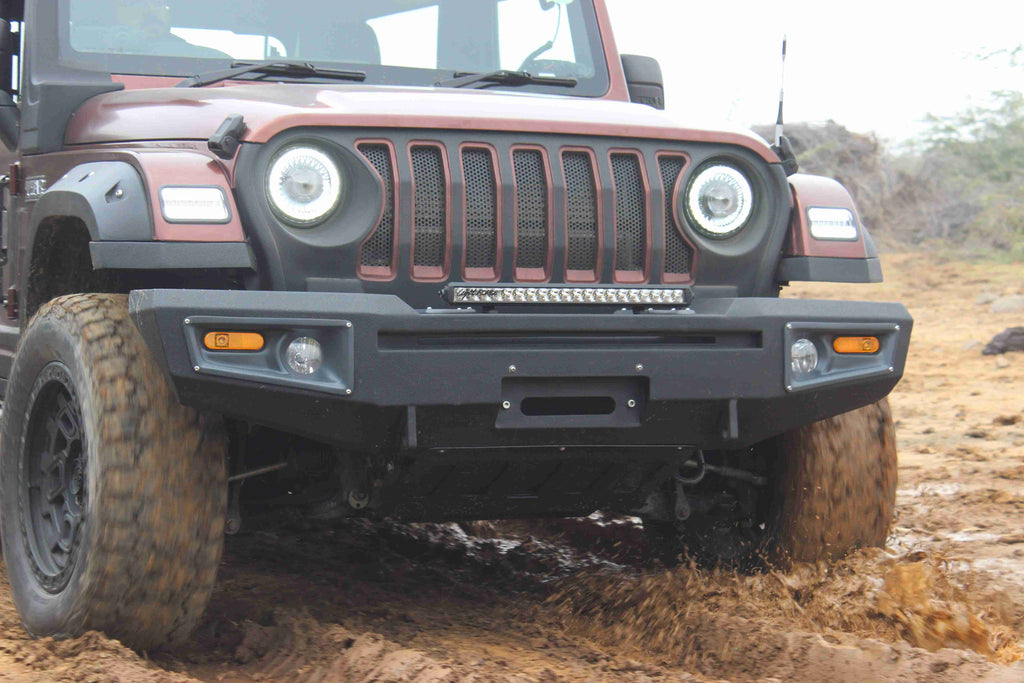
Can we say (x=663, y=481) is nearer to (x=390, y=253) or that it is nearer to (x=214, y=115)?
(x=390, y=253)

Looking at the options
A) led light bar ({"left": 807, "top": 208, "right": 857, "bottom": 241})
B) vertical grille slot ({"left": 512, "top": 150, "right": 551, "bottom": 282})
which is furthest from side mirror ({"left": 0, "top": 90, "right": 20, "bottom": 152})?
led light bar ({"left": 807, "top": 208, "right": 857, "bottom": 241})

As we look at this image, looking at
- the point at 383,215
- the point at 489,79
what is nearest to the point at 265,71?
the point at 489,79

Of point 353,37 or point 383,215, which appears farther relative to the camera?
point 353,37

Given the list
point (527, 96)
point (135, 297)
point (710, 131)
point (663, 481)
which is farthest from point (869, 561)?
point (135, 297)

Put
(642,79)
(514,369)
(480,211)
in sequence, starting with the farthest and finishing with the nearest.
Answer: (642,79) → (480,211) → (514,369)

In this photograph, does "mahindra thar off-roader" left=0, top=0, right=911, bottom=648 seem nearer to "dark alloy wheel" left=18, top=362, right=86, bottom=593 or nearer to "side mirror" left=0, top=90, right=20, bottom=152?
"dark alloy wheel" left=18, top=362, right=86, bottom=593

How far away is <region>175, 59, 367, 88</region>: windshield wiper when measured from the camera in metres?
3.88

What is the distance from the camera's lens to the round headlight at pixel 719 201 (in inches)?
138

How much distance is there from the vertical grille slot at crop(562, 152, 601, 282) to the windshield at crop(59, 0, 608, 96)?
931 millimetres

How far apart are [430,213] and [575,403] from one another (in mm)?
565

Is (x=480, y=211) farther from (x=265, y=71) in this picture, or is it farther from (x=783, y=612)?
(x=783, y=612)

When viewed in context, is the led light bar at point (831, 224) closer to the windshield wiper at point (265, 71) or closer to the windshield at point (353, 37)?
the windshield at point (353, 37)

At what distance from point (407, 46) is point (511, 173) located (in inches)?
48.8

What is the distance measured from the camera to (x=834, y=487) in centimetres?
384
